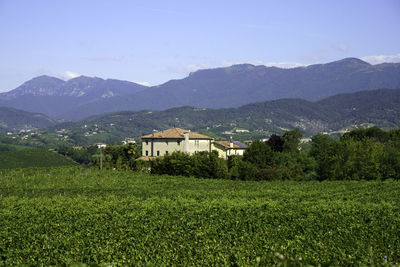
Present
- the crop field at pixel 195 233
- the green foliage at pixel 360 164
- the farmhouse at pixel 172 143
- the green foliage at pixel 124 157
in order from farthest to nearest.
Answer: the farmhouse at pixel 172 143, the green foliage at pixel 124 157, the green foliage at pixel 360 164, the crop field at pixel 195 233

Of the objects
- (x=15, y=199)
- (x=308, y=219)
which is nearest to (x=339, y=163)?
(x=308, y=219)

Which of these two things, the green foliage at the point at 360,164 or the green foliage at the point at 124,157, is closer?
the green foliage at the point at 360,164

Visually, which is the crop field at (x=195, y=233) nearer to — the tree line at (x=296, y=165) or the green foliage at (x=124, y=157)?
the tree line at (x=296, y=165)

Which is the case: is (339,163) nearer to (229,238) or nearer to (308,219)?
(308,219)

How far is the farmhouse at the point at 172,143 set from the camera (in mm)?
84562

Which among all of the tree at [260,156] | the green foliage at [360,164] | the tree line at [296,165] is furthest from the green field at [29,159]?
the green foliage at [360,164]

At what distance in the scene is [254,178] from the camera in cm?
5791

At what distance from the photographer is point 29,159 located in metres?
114

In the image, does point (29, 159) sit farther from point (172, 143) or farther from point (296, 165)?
point (296, 165)

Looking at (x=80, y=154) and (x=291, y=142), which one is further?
(x=80, y=154)

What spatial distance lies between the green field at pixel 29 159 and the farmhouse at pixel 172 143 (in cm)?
3744

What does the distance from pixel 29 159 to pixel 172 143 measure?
4852 centimetres

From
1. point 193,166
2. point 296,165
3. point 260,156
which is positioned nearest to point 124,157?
point 193,166

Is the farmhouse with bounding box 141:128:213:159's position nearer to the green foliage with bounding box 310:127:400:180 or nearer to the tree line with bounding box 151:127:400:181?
the tree line with bounding box 151:127:400:181
